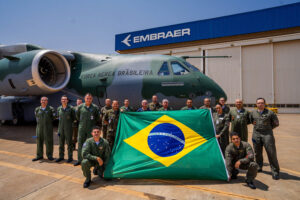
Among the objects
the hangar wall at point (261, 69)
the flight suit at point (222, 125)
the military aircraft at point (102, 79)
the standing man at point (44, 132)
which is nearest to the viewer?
Answer: the flight suit at point (222, 125)

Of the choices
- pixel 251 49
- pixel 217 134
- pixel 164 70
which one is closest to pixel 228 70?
pixel 251 49

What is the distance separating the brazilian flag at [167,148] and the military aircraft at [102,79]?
3.58 meters

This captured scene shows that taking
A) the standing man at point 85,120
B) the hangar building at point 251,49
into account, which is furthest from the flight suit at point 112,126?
the hangar building at point 251,49

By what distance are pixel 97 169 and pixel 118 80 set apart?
212 inches

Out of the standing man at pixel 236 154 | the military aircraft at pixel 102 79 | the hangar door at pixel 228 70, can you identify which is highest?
the hangar door at pixel 228 70

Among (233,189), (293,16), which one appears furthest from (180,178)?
(293,16)

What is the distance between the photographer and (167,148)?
4.54m

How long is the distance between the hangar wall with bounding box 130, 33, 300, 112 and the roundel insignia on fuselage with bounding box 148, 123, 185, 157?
79.0ft

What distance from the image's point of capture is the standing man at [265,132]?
4542 mm

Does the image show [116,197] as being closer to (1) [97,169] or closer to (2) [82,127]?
(1) [97,169]

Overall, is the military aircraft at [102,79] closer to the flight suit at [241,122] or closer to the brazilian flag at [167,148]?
the flight suit at [241,122]

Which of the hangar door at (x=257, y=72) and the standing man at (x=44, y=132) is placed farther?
the hangar door at (x=257, y=72)

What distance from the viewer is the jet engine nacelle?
8.93 meters

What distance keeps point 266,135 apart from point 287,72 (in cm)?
2424
